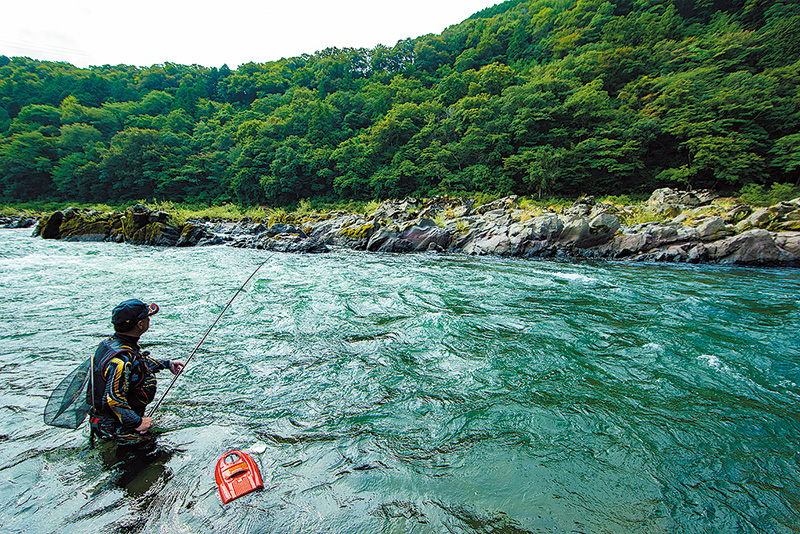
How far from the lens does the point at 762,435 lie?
111 inches

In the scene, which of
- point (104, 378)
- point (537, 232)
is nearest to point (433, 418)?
point (104, 378)

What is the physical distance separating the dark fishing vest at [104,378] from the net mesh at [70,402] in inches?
2.3

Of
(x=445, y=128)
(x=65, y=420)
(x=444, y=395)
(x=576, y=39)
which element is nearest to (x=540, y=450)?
(x=444, y=395)

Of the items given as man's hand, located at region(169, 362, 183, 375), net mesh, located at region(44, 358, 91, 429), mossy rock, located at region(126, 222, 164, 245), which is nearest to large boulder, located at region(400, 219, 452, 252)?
mossy rock, located at region(126, 222, 164, 245)

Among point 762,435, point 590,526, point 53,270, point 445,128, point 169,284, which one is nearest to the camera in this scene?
point 590,526

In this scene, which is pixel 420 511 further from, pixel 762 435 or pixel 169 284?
pixel 169 284

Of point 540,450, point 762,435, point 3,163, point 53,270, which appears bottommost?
point 762,435

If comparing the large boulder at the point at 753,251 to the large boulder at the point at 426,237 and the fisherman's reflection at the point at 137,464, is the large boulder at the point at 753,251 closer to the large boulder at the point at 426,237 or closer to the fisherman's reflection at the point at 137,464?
the large boulder at the point at 426,237

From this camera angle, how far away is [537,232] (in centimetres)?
1418

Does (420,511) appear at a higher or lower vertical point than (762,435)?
higher

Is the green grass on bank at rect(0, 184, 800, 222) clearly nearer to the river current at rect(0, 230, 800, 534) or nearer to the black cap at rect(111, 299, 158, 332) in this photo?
the river current at rect(0, 230, 800, 534)

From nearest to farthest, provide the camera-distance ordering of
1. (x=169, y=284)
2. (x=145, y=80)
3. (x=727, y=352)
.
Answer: (x=727, y=352) → (x=169, y=284) → (x=145, y=80)

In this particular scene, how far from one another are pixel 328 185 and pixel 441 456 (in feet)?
140

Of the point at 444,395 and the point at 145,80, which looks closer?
the point at 444,395
